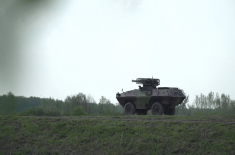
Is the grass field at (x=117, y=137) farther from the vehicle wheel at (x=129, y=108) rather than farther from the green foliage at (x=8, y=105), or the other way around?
the green foliage at (x=8, y=105)

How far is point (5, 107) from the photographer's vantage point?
143 ft

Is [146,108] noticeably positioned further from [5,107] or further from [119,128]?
[5,107]

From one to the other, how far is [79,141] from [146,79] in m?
10.00

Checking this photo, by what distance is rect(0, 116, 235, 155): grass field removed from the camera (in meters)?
10.4

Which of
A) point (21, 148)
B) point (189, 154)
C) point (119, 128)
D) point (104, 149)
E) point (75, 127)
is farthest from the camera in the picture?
point (75, 127)

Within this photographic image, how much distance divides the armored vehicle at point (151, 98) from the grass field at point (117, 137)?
559 centimetres

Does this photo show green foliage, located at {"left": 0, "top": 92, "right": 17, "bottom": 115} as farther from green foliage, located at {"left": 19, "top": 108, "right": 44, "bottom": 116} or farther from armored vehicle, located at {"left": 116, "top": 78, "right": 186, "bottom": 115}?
armored vehicle, located at {"left": 116, "top": 78, "right": 186, "bottom": 115}

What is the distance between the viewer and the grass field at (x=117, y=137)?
1042cm

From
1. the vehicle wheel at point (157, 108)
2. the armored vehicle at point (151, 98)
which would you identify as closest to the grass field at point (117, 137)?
the vehicle wheel at point (157, 108)

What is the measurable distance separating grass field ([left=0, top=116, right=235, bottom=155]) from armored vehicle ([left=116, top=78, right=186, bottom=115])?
559cm

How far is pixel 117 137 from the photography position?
39.1 ft

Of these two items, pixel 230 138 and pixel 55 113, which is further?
pixel 55 113

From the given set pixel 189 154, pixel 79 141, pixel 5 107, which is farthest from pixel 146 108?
pixel 5 107

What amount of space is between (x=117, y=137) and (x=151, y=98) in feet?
25.8
